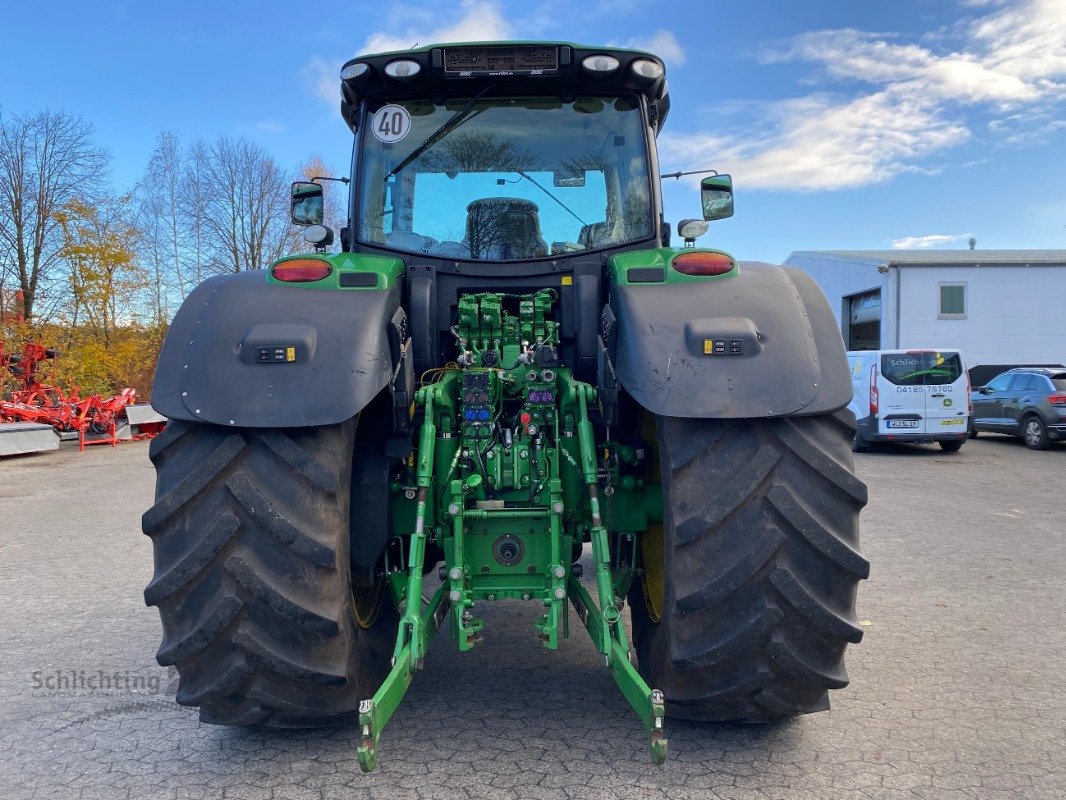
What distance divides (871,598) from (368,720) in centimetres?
405

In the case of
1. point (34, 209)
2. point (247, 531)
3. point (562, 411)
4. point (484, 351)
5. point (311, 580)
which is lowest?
point (311, 580)

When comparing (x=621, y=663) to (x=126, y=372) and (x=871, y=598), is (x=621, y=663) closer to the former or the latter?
(x=871, y=598)

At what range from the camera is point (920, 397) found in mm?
14453

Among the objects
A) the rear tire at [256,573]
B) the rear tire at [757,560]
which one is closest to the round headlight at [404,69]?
the rear tire at [256,573]

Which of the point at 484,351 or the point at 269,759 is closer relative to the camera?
the point at 269,759

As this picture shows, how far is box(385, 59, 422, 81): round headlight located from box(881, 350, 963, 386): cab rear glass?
42.1 feet

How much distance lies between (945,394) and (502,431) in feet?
44.0

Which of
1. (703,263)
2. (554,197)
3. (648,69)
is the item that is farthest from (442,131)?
(703,263)

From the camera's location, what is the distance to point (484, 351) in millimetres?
3488

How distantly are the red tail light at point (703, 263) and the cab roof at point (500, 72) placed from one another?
1.07 meters

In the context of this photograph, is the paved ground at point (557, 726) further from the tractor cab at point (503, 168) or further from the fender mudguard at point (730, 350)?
the tractor cab at point (503, 168)

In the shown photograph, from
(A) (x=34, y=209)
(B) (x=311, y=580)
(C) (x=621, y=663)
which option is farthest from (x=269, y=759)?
(A) (x=34, y=209)

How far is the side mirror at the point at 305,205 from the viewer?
175 inches

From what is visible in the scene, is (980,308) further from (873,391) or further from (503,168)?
(503,168)
